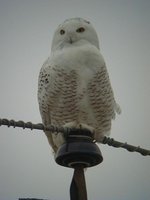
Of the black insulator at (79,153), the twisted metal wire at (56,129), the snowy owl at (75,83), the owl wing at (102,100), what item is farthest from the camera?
the owl wing at (102,100)

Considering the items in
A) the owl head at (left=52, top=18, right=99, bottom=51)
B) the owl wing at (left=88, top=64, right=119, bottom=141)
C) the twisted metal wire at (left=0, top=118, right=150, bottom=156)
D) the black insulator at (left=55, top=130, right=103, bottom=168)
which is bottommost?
the black insulator at (left=55, top=130, right=103, bottom=168)

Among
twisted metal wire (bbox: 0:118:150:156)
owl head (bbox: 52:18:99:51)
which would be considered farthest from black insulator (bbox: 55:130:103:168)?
owl head (bbox: 52:18:99:51)

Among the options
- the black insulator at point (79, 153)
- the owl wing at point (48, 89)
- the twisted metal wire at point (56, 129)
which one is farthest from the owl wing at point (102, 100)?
the black insulator at point (79, 153)

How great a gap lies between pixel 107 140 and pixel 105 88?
6.26ft

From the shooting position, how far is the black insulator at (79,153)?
69.9 inches

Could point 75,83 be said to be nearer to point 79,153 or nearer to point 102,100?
point 102,100

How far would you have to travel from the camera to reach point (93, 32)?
13.8 feet

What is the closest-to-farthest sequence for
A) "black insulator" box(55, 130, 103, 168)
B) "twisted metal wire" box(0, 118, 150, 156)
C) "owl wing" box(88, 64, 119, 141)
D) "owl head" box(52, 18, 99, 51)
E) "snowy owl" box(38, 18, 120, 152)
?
"twisted metal wire" box(0, 118, 150, 156) → "black insulator" box(55, 130, 103, 168) → "snowy owl" box(38, 18, 120, 152) → "owl wing" box(88, 64, 119, 141) → "owl head" box(52, 18, 99, 51)

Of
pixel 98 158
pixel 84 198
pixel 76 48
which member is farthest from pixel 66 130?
pixel 76 48

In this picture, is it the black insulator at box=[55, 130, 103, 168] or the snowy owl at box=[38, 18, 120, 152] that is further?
the snowy owl at box=[38, 18, 120, 152]

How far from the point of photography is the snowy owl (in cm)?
366

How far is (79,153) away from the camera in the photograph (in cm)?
177

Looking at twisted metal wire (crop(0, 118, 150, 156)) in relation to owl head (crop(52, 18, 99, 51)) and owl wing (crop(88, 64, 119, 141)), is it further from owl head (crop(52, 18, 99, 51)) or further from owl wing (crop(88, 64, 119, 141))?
owl head (crop(52, 18, 99, 51))

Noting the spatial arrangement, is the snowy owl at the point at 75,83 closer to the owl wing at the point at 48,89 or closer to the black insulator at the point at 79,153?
the owl wing at the point at 48,89
